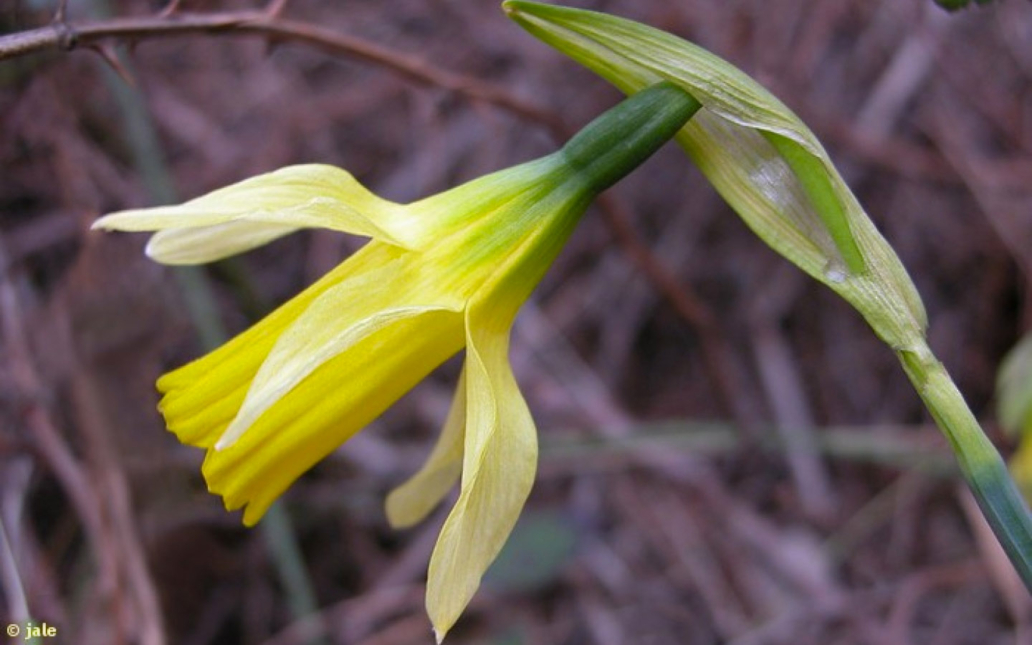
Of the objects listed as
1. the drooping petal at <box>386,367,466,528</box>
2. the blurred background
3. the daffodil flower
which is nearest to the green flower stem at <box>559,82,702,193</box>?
the daffodil flower

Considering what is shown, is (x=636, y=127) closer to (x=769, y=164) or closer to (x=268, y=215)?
(x=769, y=164)

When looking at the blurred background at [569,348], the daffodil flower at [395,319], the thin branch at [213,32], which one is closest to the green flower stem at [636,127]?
the daffodil flower at [395,319]

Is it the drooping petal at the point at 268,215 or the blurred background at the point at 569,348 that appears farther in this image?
the blurred background at the point at 569,348

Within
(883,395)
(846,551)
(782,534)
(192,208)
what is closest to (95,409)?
(192,208)

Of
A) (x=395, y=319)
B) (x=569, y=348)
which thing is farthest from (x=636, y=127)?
(x=569, y=348)

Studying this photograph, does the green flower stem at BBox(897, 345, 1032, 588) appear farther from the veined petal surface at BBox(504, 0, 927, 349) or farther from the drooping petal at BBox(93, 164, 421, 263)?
the drooping petal at BBox(93, 164, 421, 263)

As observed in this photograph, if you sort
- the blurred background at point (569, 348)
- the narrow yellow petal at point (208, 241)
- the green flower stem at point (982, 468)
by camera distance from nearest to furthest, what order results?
1. the green flower stem at point (982, 468)
2. the narrow yellow petal at point (208, 241)
3. the blurred background at point (569, 348)

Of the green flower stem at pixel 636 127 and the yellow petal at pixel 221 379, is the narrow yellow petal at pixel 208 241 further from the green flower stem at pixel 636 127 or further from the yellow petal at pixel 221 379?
the green flower stem at pixel 636 127
